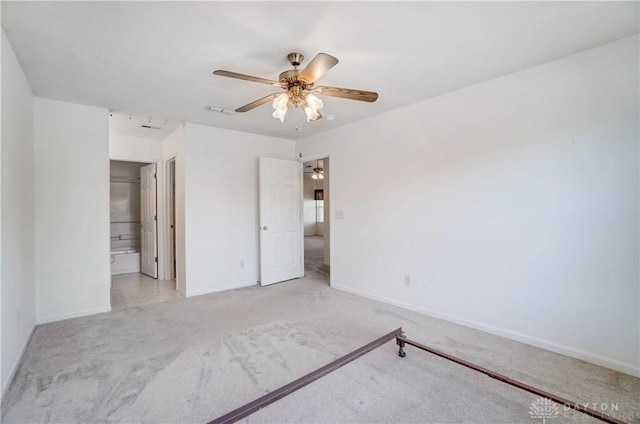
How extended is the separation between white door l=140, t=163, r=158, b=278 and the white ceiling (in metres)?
2.35

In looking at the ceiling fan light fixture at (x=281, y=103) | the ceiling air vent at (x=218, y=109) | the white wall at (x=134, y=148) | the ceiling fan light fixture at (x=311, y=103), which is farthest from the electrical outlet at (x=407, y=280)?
the white wall at (x=134, y=148)

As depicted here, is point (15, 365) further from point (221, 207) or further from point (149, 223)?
point (149, 223)

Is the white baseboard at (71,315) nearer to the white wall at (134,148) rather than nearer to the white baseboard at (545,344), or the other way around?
the white wall at (134,148)

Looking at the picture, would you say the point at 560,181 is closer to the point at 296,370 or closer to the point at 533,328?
the point at 533,328

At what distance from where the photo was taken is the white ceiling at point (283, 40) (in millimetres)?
1803

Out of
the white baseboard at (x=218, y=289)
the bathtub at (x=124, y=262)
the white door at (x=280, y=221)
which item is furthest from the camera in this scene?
the bathtub at (x=124, y=262)

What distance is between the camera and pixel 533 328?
8.51 ft

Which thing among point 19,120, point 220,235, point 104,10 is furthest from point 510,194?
point 19,120

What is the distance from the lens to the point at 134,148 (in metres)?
4.79

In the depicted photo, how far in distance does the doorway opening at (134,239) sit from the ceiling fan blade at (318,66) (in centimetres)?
351

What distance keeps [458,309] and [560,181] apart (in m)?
1.52

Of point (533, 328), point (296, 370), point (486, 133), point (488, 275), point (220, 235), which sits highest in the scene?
point (486, 133)

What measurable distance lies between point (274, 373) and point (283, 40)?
2.42 metres

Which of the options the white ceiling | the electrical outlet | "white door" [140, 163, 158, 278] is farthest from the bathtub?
the electrical outlet
